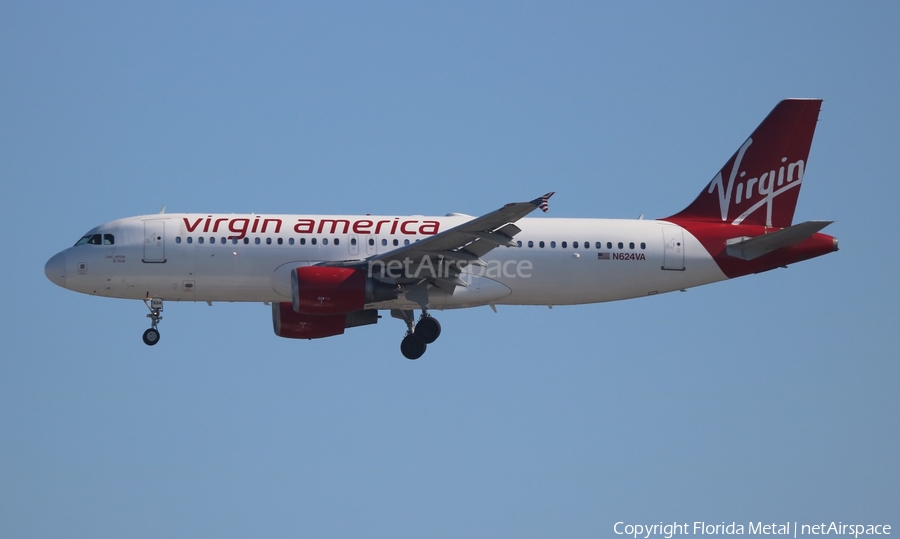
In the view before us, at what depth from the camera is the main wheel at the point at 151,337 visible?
136ft

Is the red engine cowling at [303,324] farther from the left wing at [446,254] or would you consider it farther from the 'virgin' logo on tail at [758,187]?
the 'virgin' logo on tail at [758,187]

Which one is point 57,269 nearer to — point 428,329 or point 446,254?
point 428,329

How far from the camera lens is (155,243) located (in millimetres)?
40312

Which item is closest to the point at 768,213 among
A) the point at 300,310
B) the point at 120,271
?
the point at 300,310

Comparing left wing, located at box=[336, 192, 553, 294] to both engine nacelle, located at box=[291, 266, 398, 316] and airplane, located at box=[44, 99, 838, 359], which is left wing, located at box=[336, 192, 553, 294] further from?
engine nacelle, located at box=[291, 266, 398, 316]

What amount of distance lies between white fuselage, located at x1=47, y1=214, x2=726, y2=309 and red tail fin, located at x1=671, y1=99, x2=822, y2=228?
2303mm

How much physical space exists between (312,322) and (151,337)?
545 cm

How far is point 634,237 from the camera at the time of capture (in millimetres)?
41812

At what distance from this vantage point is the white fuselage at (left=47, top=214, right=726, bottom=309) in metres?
40.1

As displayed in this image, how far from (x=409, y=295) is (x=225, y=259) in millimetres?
6105

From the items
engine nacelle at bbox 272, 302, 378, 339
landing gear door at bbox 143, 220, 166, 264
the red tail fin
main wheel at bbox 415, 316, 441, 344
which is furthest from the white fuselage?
the red tail fin

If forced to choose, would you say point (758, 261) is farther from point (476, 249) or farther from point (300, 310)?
point (300, 310)

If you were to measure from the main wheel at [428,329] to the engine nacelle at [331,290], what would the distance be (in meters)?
2.17

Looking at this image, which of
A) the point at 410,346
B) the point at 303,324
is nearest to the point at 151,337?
the point at 303,324
